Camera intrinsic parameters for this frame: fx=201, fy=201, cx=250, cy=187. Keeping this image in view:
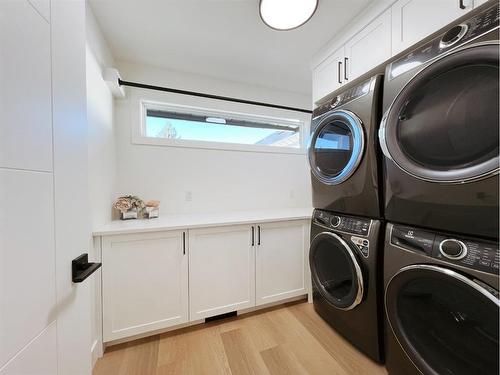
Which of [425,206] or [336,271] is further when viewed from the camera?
[336,271]

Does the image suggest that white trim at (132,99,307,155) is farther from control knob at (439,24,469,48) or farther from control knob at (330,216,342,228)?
control knob at (439,24,469,48)

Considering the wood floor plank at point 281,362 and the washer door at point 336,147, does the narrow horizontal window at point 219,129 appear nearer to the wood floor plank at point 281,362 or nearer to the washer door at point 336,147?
the washer door at point 336,147

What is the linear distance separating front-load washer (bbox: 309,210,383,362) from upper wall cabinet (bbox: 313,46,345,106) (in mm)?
1069

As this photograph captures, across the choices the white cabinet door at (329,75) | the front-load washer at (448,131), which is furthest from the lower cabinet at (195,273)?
the white cabinet door at (329,75)

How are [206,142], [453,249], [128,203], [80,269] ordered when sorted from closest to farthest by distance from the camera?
[80,269]
[453,249]
[128,203]
[206,142]

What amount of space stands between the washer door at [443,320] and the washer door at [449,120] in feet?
1.42

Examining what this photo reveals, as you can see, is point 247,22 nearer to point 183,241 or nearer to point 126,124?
point 126,124

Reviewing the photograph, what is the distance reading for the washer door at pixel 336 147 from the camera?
1245 millimetres

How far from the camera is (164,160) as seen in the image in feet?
6.71

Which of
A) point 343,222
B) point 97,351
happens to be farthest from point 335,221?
point 97,351

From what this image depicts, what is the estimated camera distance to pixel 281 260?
185 centimetres

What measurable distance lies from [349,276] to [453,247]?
63 cm

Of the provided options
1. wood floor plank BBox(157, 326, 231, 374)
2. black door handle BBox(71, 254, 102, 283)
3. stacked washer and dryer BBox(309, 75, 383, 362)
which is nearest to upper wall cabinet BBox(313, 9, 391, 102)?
stacked washer and dryer BBox(309, 75, 383, 362)

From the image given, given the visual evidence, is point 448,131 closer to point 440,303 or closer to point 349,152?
point 349,152
